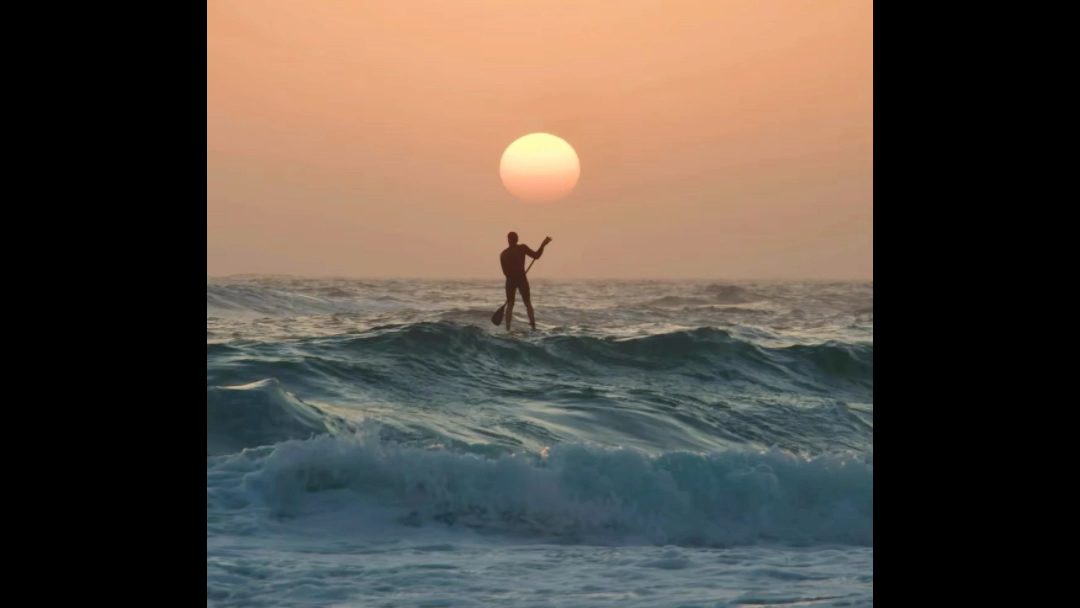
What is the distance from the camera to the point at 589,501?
5.46 metres

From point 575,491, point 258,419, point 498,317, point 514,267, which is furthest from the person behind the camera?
point 498,317

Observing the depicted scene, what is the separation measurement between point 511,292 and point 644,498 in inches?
282

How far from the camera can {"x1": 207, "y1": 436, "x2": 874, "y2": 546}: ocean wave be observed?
523 centimetres

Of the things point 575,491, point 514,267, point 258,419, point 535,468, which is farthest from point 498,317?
point 575,491

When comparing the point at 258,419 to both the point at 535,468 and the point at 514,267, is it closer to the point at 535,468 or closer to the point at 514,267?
the point at 535,468

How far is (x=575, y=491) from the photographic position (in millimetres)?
5539

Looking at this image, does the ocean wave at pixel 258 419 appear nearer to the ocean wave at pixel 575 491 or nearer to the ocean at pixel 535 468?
the ocean at pixel 535 468

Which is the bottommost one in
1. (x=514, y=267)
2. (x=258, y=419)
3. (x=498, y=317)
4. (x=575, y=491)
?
(x=575, y=491)

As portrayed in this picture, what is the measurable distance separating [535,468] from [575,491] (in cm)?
34

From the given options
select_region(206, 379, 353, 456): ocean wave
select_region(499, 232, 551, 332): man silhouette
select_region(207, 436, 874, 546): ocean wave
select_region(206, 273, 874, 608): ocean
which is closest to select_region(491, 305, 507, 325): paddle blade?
select_region(499, 232, 551, 332): man silhouette

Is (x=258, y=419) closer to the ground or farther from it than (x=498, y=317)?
closer to the ground
